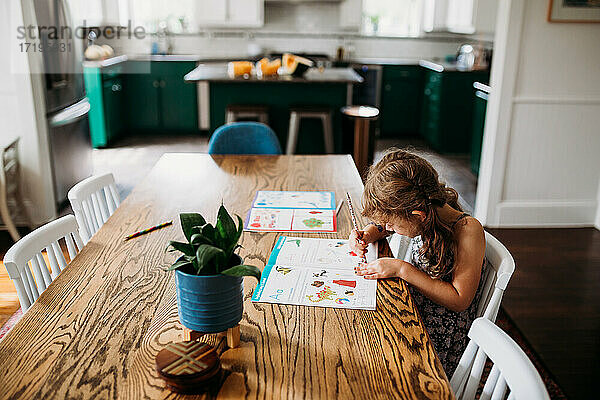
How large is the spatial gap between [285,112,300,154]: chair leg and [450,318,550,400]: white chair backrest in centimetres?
330

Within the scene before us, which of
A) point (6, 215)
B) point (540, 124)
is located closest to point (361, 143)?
point (540, 124)

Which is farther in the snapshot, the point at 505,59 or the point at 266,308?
the point at 505,59

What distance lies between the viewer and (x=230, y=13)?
670cm

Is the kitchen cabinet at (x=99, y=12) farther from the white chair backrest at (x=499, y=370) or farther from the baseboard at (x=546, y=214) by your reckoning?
the white chair backrest at (x=499, y=370)

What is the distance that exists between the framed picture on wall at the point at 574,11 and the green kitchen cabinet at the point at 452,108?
6.72 feet

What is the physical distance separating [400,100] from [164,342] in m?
5.86

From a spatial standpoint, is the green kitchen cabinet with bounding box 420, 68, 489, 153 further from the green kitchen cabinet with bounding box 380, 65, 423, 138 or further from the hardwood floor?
the hardwood floor

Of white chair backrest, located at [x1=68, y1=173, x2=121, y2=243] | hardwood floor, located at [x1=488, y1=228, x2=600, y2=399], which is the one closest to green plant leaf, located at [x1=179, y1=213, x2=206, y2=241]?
white chair backrest, located at [x1=68, y1=173, x2=121, y2=243]

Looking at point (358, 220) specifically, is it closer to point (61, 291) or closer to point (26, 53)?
point (61, 291)

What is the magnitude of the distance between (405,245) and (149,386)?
3.51ft

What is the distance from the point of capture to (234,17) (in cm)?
671

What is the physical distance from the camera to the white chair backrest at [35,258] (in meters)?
1.45

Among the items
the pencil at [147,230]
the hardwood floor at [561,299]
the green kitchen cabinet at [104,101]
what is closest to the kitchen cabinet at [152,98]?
the green kitchen cabinet at [104,101]

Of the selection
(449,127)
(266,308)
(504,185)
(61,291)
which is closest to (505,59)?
(504,185)
